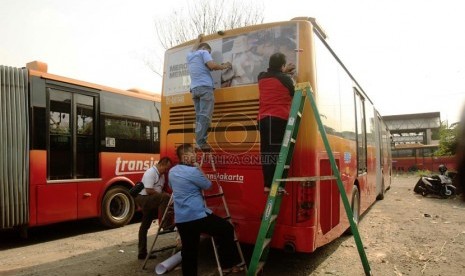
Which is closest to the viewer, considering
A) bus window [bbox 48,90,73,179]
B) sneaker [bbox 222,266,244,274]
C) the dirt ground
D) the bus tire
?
sneaker [bbox 222,266,244,274]

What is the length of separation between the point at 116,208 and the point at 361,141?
6115 mm

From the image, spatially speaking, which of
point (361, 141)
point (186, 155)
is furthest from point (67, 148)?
point (361, 141)

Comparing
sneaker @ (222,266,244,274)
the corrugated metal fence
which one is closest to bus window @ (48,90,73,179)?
the corrugated metal fence

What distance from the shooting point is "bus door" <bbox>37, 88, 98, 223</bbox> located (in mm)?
7223

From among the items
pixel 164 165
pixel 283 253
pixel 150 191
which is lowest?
pixel 283 253

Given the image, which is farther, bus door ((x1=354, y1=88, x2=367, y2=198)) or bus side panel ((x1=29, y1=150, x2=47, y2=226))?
bus door ((x1=354, y1=88, x2=367, y2=198))

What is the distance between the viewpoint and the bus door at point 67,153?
722 cm

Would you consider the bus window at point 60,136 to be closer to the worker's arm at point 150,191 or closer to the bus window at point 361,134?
the worker's arm at point 150,191

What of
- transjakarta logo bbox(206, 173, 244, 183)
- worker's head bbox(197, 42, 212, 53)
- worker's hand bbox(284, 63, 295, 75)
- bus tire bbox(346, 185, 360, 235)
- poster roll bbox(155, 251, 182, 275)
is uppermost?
worker's head bbox(197, 42, 212, 53)

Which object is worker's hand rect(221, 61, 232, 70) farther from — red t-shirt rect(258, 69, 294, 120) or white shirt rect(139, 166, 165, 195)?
white shirt rect(139, 166, 165, 195)

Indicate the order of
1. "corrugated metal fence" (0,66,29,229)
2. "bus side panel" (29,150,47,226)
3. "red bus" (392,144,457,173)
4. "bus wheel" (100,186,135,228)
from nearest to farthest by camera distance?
"corrugated metal fence" (0,66,29,229), "bus side panel" (29,150,47,226), "bus wheel" (100,186,135,228), "red bus" (392,144,457,173)

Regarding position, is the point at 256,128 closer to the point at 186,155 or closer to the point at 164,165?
the point at 186,155

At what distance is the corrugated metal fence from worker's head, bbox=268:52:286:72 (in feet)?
16.4

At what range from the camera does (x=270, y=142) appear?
4734mm
